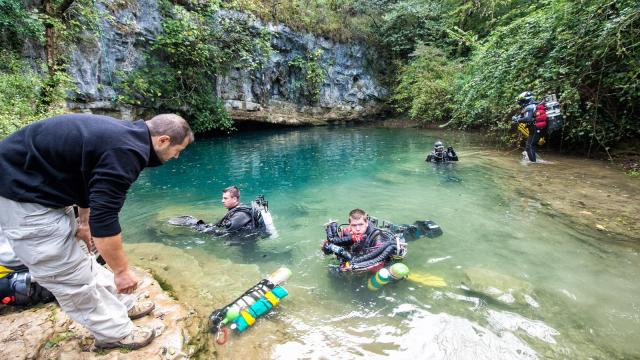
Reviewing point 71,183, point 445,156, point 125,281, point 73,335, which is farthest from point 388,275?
point 445,156

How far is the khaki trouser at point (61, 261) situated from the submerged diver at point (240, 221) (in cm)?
305

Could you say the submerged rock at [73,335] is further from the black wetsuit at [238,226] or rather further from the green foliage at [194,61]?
the green foliage at [194,61]

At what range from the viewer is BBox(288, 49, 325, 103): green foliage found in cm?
2173

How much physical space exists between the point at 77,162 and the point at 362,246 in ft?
11.6

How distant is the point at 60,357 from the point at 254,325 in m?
1.60

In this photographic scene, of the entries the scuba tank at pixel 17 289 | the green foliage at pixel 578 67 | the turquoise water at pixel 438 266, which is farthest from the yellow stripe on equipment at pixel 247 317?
the green foliage at pixel 578 67

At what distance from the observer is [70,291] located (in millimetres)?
2273

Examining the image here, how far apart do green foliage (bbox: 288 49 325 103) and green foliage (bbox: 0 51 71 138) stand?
14.4 meters

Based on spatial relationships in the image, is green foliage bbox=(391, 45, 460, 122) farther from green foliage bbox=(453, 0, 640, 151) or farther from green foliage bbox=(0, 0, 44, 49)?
green foliage bbox=(0, 0, 44, 49)

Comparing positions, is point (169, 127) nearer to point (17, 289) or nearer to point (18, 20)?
point (17, 289)

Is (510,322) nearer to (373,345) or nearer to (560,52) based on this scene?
(373,345)

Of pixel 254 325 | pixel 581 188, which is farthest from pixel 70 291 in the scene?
pixel 581 188

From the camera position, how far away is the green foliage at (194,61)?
575 inches

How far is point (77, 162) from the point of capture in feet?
6.59
